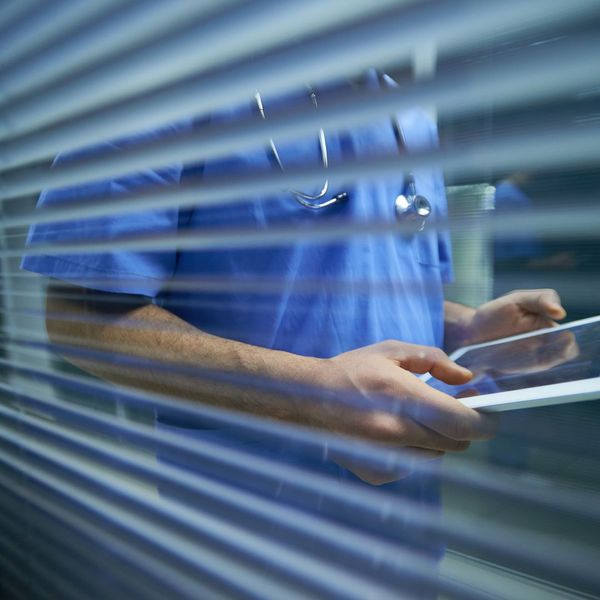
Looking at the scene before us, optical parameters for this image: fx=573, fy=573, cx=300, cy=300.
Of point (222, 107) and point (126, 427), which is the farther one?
point (126, 427)

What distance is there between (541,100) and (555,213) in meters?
0.11

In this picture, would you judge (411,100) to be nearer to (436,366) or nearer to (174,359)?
(436,366)

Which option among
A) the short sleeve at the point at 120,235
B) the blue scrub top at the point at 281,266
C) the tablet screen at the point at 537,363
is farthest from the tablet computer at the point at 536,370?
the short sleeve at the point at 120,235

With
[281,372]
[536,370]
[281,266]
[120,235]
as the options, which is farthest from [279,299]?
[536,370]

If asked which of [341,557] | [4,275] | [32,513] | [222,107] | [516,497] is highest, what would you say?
[222,107]

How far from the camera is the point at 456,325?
3.98ft

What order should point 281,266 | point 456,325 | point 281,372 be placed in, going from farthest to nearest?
point 456,325 → point 281,266 → point 281,372

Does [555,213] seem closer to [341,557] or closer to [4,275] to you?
[341,557]

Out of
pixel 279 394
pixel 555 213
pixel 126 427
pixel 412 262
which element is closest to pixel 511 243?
pixel 555 213

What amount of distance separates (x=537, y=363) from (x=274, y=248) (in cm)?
45

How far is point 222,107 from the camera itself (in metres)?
0.85

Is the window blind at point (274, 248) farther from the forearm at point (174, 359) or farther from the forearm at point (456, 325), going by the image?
the forearm at point (456, 325)

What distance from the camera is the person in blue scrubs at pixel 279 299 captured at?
0.77 m

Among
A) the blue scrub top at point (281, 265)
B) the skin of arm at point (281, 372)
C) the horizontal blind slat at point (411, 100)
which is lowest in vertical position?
the skin of arm at point (281, 372)
